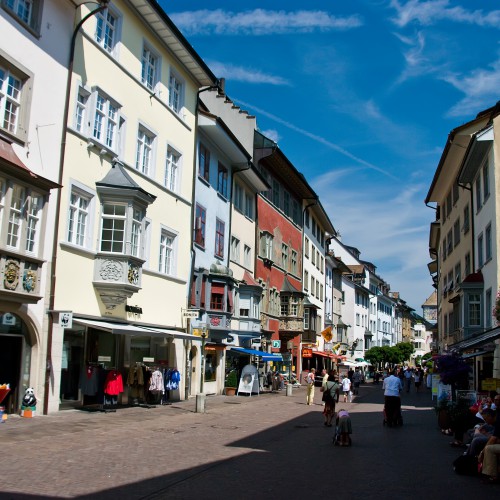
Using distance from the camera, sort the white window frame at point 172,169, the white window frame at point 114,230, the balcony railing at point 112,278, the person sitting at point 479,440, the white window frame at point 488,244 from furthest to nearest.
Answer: the white window frame at point 488,244 < the white window frame at point 172,169 < the white window frame at point 114,230 < the balcony railing at point 112,278 < the person sitting at point 479,440

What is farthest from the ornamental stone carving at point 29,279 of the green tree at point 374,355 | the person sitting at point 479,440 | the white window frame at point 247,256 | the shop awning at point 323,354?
the green tree at point 374,355

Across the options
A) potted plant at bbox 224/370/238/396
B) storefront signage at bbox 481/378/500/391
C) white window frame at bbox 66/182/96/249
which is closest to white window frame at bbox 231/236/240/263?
potted plant at bbox 224/370/238/396

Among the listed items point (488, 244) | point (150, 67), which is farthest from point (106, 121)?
point (488, 244)

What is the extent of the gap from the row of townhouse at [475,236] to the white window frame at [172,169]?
1303 centimetres

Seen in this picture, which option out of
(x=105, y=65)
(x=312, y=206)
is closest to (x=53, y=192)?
(x=105, y=65)

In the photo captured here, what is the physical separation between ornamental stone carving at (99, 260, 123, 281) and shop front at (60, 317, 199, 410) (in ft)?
4.69

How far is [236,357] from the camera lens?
125 ft

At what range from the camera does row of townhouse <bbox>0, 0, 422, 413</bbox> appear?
59.3ft

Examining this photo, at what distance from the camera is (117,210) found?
Answer: 2231cm

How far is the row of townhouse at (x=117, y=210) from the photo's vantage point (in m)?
18.1

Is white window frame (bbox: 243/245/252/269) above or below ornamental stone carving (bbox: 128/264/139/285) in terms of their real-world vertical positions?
above

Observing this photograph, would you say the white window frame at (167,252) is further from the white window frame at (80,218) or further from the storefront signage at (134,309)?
the white window frame at (80,218)

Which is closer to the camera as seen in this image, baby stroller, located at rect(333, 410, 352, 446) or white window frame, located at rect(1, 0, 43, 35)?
baby stroller, located at rect(333, 410, 352, 446)

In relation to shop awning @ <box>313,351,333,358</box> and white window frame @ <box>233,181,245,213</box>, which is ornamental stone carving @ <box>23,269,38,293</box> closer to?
white window frame @ <box>233,181,245,213</box>
